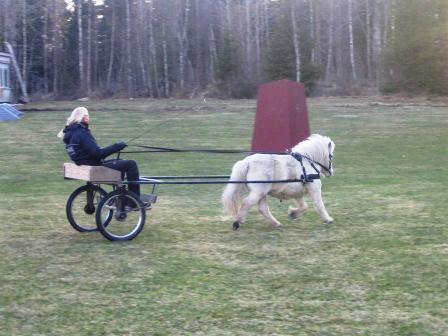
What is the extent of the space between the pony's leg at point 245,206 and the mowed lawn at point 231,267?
0.17 metres

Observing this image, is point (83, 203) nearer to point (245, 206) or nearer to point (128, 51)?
point (245, 206)

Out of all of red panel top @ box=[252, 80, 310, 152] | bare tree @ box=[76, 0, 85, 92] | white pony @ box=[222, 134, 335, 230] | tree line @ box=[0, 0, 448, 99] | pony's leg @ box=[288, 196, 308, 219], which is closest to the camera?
white pony @ box=[222, 134, 335, 230]

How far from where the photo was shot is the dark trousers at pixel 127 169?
8211mm

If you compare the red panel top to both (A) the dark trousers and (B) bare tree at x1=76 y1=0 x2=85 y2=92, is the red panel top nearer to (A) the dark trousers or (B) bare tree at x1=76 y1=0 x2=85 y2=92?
(A) the dark trousers

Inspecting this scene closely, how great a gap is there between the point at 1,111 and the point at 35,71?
87.1 feet

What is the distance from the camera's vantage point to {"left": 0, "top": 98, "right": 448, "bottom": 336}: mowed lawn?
5199 mm

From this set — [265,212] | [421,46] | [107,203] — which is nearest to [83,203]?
[107,203]

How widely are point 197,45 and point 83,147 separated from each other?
187 ft

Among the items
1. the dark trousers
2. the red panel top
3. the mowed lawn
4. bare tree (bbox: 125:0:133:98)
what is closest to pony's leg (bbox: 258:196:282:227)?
the mowed lawn

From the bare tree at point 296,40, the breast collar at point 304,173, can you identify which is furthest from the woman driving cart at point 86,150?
the bare tree at point 296,40

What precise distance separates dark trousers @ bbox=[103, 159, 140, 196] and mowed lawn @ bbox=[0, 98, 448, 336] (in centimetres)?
65

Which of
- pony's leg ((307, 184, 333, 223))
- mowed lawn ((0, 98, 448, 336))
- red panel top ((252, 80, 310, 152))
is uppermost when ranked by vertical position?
red panel top ((252, 80, 310, 152))

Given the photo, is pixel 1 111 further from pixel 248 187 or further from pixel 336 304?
pixel 336 304

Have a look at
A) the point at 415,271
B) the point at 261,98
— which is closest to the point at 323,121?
the point at 261,98
